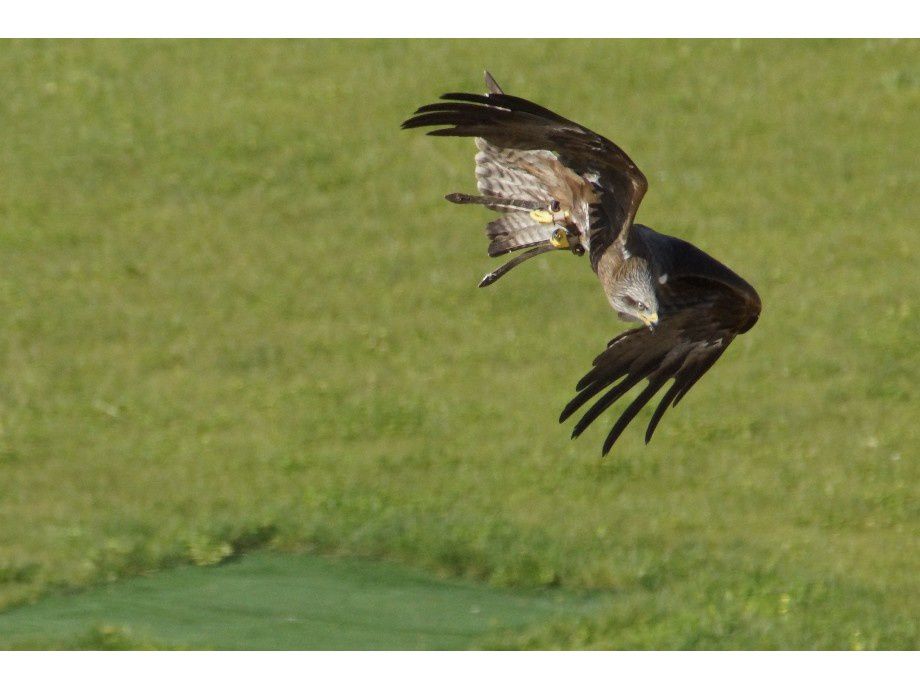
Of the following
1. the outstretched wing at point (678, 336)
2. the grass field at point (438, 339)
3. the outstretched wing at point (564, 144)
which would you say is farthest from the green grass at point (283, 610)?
the outstretched wing at point (564, 144)

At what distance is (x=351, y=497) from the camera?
1234 cm

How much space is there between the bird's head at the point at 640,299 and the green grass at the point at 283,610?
13.9 ft

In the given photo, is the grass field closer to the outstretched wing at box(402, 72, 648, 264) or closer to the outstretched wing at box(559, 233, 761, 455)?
the outstretched wing at box(559, 233, 761, 455)

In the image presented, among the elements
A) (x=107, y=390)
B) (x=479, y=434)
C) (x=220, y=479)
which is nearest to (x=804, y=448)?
(x=479, y=434)

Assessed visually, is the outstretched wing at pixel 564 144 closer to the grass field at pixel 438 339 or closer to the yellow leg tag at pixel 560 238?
the yellow leg tag at pixel 560 238

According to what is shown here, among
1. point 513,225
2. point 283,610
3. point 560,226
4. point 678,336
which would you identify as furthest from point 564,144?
point 283,610

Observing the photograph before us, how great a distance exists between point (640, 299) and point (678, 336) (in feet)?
2.09

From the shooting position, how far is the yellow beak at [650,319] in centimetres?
633

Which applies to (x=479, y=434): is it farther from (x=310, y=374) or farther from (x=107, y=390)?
(x=107, y=390)

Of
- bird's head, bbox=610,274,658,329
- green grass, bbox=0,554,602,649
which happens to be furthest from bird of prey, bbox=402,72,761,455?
green grass, bbox=0,554,602,649

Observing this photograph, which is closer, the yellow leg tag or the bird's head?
the bird's head

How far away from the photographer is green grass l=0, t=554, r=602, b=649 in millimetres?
10102

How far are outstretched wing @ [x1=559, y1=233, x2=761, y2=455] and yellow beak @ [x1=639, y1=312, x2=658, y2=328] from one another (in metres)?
0.18

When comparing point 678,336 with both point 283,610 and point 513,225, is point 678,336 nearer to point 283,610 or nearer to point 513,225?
point 513,225
